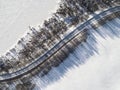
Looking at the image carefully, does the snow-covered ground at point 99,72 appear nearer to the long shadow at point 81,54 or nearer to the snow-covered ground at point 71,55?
the snow-covered ground at point 71,55

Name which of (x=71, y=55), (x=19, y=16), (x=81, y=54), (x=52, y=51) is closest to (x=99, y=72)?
(x=81, y=54)

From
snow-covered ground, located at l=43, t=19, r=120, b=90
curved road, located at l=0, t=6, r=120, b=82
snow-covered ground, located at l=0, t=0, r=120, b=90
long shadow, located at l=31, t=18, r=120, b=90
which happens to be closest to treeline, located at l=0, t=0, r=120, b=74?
curved road, located at l=0, t=6, r=120, b=82

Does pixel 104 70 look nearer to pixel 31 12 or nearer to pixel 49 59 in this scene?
pixel 49 59

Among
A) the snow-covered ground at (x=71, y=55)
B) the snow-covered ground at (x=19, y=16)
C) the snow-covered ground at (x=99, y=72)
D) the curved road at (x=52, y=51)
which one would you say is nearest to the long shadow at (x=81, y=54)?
the snow-covered ground at (x=71, y=55)

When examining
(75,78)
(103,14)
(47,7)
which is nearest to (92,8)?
(103,14)

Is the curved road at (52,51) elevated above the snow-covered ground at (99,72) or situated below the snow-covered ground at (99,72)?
above

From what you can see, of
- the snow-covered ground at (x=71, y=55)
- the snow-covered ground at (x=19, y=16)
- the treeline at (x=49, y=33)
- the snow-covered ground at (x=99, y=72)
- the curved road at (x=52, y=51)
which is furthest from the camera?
the snow-covered ground at (x=19, y=16)
